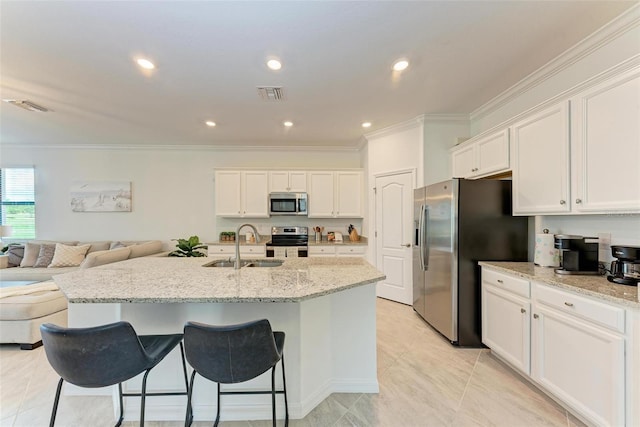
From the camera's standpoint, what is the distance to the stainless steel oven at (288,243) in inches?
179

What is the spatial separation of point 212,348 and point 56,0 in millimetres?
2323

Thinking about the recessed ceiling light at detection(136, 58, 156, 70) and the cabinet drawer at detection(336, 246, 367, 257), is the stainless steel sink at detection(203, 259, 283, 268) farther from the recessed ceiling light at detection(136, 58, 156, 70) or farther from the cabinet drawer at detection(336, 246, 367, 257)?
the cabinet drawer at detection(336, 246, 367, 257)

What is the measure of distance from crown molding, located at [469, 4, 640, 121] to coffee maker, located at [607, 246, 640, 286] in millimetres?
1544

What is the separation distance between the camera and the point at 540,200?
88.0 inches

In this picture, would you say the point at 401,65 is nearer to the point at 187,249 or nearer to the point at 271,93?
the point at 271,93

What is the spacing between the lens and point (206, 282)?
5.55 feet

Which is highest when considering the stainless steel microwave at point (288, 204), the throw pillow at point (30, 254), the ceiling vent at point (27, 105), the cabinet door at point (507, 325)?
the ceiling vent at point (27, 105)

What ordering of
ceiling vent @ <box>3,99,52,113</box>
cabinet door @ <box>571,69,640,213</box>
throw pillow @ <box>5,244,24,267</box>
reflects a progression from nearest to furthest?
cabinet door @ <box>571,69,640,213</box> → ceiling vent @ <box>3,99,52,113</box> → throw pillow @ <box>5,244,24,267</box>

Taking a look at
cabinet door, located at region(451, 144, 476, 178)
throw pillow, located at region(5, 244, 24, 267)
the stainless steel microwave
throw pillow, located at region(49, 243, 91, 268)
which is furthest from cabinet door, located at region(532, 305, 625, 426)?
→ throw pillow, located at region(5, 244, 24, 267)

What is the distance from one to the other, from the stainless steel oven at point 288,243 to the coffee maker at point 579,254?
3268 mm

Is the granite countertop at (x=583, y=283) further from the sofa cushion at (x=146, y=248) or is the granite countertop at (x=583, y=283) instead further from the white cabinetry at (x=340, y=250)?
the sofa cushion at (x=146, y=248)

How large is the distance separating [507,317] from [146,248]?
503cm

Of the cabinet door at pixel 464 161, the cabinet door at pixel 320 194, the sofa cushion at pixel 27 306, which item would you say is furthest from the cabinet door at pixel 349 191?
the sofa cushion at pixel 27 306

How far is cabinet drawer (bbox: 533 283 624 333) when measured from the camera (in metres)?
1.43
